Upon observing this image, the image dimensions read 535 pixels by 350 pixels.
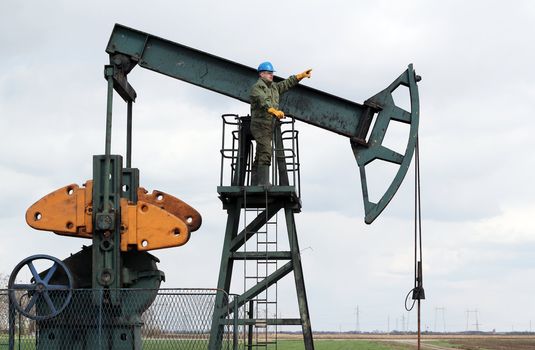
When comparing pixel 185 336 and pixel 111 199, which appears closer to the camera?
pixel 185 336

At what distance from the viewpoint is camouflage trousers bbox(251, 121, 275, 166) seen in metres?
15.8

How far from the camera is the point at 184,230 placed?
47.9 feet

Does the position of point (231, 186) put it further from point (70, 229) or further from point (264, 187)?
point (70, 229)

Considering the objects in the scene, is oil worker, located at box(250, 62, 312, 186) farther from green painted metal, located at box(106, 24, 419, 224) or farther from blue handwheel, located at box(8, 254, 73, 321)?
blue handwheel, located at box(8, 254, 73, 321)

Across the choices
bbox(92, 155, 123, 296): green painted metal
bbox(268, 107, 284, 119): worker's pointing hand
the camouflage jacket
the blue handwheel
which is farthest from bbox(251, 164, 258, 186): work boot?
the blue handwheel

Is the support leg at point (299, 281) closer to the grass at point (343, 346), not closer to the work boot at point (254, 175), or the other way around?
the work boot at point (254, 175)

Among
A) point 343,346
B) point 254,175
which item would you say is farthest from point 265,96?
point 343,346

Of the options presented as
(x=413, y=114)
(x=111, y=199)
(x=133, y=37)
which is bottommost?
(x=111, y=199)

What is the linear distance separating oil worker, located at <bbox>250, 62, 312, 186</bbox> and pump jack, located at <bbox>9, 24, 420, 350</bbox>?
1.48 feet

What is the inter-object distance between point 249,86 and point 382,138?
2410mm

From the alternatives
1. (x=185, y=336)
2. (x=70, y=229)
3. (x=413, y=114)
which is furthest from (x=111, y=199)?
(x=413, y=114)

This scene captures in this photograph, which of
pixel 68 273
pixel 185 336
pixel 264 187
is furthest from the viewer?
pixel 264 187

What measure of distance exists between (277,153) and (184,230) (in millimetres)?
2577

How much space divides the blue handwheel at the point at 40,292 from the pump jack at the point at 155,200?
0.02 m
